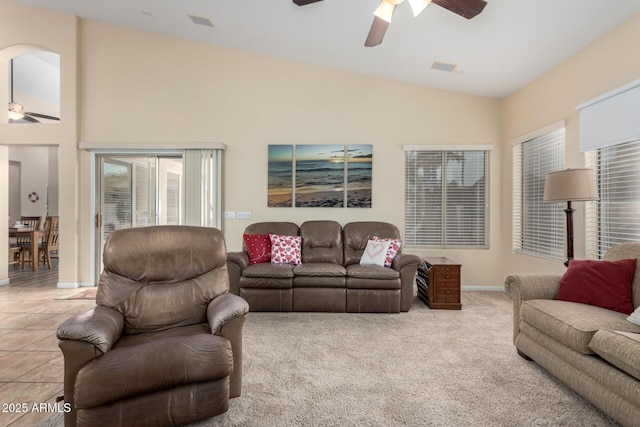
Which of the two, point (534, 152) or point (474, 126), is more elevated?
point (474, 126)

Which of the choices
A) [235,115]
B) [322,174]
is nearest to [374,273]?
[322,174]

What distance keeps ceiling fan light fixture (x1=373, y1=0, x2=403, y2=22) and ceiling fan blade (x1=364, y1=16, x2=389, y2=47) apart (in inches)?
2.1

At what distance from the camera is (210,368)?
68.9 inches

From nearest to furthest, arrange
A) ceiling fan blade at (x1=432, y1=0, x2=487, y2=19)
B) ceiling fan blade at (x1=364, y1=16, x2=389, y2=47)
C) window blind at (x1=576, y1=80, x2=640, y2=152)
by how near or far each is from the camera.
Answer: ceiling fan blade at (x1=432, y1=0, x2=487, y2=19)
ceiling fan blade at (x1=364, y1=16, x2=389, y2=47)
window blind at (x1=576, y1=80, x2=640, y2=152)

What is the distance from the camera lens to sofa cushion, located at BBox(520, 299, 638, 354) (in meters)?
2.00

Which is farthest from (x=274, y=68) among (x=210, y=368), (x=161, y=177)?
(x=210, y=368)

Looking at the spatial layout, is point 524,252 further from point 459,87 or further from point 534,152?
point 459,87

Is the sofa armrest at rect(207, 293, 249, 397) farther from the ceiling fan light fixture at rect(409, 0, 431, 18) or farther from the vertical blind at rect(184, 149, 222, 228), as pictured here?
the vertical blind at rect(184, 149, 222, 228)

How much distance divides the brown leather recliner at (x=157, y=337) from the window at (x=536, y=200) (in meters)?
3.76

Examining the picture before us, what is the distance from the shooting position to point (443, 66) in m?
4.24

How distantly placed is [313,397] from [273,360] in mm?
635

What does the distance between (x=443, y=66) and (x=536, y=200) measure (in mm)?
2125

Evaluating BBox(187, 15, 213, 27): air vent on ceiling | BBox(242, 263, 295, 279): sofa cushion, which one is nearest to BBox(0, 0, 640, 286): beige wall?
BBox(187, 15, 213, 27): air vent on ceiling

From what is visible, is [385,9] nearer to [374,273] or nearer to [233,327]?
[233,327]
